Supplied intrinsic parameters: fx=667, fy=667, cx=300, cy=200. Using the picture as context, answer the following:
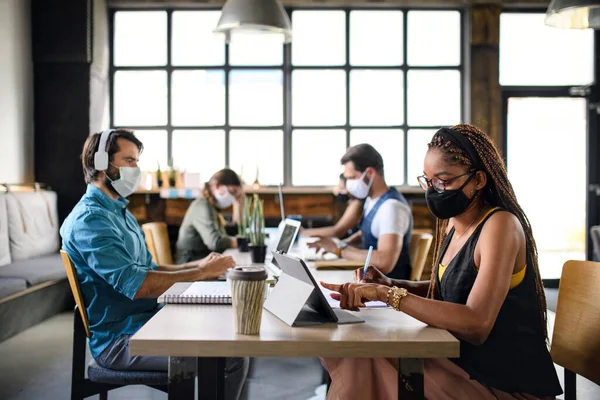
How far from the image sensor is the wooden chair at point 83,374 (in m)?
2.21

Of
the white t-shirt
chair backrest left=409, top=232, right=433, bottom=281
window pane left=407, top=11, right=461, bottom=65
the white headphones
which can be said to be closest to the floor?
chair backrest left=409, top=232, right=433, bottom=281

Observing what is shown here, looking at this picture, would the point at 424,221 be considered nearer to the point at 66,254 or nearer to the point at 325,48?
the point at 325,48

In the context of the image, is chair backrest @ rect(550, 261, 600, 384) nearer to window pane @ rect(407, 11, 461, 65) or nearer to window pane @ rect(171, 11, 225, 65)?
window pane @ rect(407, 11, 461, 65)

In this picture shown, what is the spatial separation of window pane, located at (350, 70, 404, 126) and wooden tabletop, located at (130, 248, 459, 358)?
18.2 feet

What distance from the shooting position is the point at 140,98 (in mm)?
7035

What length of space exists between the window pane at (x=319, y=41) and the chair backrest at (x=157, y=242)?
3.24m

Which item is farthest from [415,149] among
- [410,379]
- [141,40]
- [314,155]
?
[410,379]

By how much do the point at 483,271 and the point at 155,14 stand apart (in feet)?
19.8

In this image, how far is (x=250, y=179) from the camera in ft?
22.6

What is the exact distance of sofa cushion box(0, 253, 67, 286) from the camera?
4.85 metres

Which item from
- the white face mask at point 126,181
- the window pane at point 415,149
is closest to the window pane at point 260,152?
the window pane at point 415,149

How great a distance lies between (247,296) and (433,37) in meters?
6.07

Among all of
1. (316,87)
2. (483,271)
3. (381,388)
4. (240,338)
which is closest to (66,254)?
(240,338)

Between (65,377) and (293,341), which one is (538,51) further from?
(293,341)
